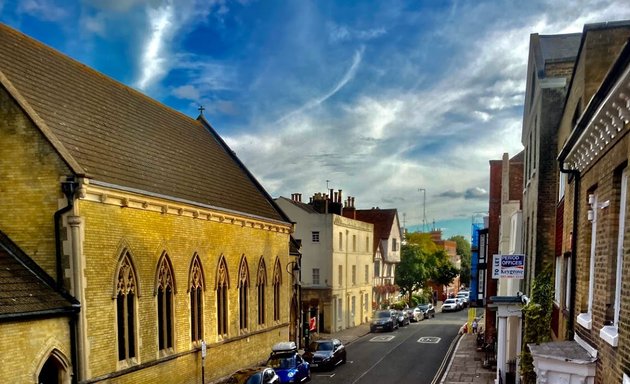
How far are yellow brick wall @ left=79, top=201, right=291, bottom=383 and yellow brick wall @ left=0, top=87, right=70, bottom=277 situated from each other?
997 mm

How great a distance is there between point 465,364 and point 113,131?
18.9 m

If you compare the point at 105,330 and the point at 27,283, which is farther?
the point at 105,330

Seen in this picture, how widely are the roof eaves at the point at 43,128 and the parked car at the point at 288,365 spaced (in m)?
10.8

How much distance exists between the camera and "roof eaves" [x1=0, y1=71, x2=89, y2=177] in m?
12.1

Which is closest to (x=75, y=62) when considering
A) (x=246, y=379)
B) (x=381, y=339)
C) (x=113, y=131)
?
(x=113, y=131)

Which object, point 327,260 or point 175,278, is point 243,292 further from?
point 327,260

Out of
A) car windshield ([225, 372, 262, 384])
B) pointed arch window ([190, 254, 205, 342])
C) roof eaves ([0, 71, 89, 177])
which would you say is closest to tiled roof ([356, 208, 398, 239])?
pointed arch window ([190, 254, 205, 342])

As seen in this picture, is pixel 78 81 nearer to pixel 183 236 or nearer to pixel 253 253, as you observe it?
pixel 183 236

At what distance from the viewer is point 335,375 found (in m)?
20.8

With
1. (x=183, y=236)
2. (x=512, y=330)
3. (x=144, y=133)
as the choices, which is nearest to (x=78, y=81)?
(x=144, y=133)

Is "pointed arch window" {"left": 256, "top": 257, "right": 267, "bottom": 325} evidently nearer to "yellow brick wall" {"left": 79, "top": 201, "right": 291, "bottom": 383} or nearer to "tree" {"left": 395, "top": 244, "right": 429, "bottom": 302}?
"yellow brick wall" {"left": 79, "top": 201, "right": 291, "bottom": 383}

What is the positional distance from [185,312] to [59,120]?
26.0 feet

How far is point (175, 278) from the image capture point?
16406 millimetres

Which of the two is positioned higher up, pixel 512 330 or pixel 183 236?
pixel 183 236
